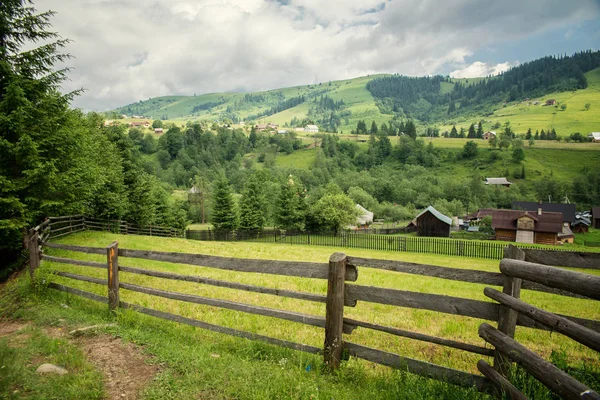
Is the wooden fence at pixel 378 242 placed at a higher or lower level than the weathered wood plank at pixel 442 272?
lower

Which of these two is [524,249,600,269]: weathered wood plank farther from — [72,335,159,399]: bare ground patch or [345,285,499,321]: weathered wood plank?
[72,335,159,399]: bare ground patch

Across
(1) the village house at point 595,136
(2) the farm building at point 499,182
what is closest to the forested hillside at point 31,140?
(2) the farm building at point 499,182

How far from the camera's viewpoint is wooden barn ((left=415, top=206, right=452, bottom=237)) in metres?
61.6

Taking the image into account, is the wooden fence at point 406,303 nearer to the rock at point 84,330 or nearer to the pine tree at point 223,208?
the rock at point 84,330

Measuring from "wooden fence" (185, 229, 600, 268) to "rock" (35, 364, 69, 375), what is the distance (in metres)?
24.3

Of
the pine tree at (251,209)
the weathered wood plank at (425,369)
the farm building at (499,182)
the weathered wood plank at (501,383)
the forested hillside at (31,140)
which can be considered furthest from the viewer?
the farm building at (499,182)

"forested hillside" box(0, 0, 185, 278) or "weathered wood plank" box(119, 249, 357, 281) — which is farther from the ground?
"forested hillside" box(0, 0, 185, 278)

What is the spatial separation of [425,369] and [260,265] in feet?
8.29

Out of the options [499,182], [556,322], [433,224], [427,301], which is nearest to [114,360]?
[427,301]

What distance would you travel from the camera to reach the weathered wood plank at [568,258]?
10.7 ft

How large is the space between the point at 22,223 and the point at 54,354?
421 inches

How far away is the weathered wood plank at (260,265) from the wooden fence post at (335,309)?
0.49ft

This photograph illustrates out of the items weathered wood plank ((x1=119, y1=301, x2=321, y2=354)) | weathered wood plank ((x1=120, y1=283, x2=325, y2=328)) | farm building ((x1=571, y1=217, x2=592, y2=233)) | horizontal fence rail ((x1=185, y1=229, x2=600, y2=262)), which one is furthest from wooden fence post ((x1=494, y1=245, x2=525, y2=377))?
farm building ((x1=571, y1=217, x2=592, y2=233))

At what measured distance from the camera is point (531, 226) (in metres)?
53.2
